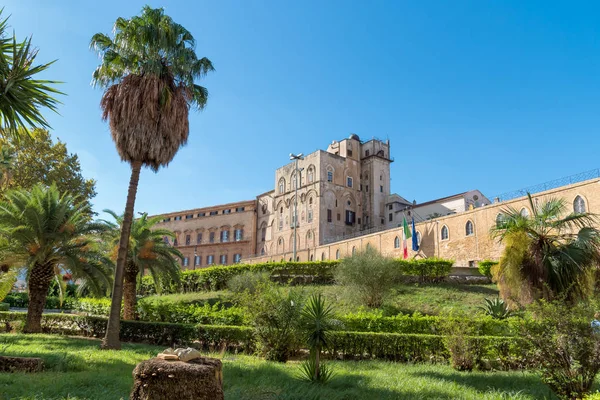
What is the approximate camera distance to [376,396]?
7598 millimetres

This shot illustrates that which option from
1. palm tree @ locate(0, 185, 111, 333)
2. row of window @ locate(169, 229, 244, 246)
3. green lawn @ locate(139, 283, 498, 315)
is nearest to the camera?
palm tree @ locate(0, 185, 111, 333)

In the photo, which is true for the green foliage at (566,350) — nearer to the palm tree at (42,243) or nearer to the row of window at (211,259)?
the palm tree at (42,243)

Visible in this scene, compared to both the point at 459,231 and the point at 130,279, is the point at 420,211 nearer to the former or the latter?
the point at 459,231

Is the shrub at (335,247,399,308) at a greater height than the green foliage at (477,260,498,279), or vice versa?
the green foliage at (477,260,498,279)

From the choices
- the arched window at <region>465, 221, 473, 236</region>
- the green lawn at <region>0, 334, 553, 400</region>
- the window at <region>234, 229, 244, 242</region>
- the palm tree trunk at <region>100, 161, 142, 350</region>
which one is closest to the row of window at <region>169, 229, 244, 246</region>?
the window at <region>234, 229, 244, 242</region>

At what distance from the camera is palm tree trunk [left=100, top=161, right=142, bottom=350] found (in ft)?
45.3

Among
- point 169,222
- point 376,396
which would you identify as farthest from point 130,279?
point 169,222

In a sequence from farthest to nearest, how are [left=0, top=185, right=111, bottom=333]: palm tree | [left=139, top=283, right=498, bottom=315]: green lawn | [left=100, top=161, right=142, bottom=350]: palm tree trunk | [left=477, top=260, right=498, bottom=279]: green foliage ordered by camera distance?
[left=477, top=260, right=498, bottom=279]: green foliage < [left=139, top=283, right=498, bottom=315]: green lawn < [left=0, top=185, right=111, bottom=333]: palm tree < [left=100, top=161, right=142, bottom=350]: palm tree trunk

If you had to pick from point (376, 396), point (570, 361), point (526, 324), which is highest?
point (526, 324)

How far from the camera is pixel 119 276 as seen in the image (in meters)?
14.0

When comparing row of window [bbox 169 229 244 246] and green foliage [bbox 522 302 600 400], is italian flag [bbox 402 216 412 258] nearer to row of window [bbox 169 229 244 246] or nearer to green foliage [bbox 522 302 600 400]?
row of window [bbox 169 229 244 246]

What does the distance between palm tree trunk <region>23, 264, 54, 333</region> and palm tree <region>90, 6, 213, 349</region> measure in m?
4.56

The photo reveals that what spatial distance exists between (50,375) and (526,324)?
8617mm

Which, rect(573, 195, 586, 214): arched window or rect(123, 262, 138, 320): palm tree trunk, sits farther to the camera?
rect(573, 195, 586, 214): arched window
